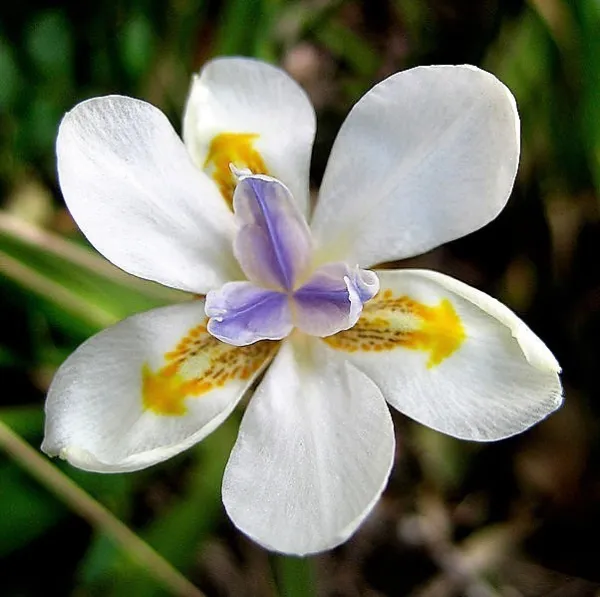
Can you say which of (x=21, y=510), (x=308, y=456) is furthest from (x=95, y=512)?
(x=308, y=456)

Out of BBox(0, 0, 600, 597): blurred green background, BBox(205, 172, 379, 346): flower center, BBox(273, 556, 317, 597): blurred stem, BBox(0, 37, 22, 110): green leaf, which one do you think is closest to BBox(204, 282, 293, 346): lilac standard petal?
BBox(205, 172, 379, 346): flower center

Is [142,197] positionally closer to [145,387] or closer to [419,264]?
[145,387]

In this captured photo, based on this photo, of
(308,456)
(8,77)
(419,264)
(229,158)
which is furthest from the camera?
(419,264)

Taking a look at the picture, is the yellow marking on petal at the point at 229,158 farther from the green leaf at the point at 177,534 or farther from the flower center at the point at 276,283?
the green leaf at the point at 177,534

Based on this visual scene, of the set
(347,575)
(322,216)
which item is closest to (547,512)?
(347,575)

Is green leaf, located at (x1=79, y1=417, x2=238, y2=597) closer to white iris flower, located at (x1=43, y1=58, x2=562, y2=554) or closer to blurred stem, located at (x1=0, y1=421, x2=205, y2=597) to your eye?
blurred stem, located at (x1=0, y1=421, x2=205, y2=597)

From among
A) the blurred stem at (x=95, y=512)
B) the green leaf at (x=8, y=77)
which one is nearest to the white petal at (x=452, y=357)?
the blurred stem at (x=95, y=512)

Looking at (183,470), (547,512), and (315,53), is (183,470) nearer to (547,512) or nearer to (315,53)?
(547,512)
